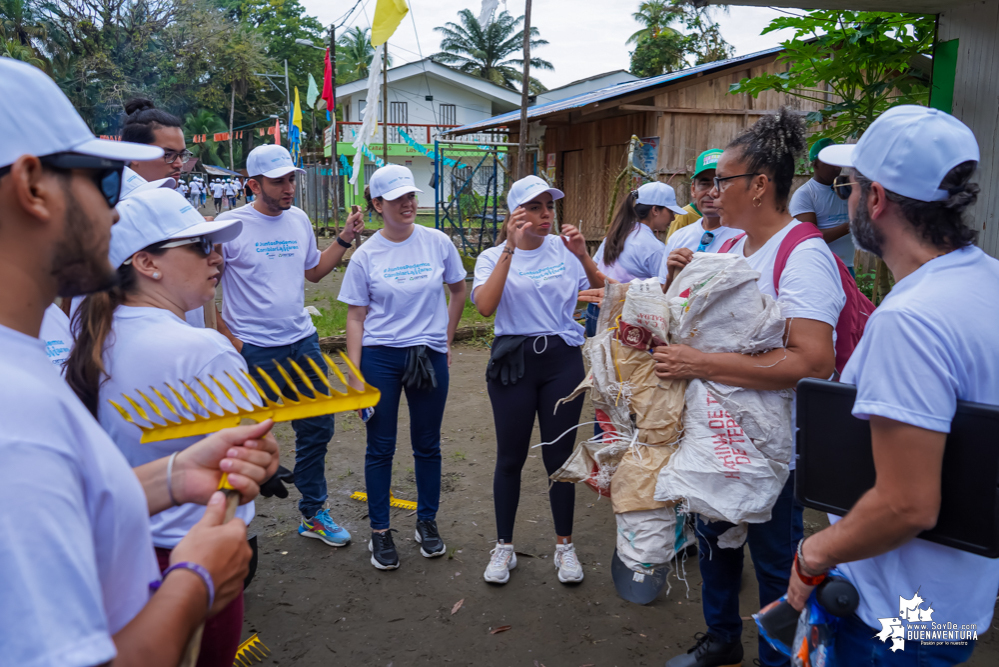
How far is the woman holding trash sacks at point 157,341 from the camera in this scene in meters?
1.76

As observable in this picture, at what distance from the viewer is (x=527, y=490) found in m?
4.88

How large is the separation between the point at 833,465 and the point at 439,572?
8.90ft

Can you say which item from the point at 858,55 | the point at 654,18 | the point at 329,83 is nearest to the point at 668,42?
the point at 654,18

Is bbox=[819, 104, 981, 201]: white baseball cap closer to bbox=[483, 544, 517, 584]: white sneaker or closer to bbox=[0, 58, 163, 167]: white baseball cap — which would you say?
bbox=[0, 58, 163, 167]: white baseball cap

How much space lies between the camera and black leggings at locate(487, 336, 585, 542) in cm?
358

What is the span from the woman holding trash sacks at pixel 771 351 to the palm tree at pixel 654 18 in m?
27.6

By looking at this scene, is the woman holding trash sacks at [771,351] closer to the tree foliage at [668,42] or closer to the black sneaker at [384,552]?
the black sneaker at [384,552]

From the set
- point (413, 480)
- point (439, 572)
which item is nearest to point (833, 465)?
point (439, 572)

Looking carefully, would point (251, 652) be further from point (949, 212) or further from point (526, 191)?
point (949, 212)

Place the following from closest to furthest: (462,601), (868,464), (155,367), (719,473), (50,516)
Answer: (50,516) < (868,464) < (155,367) < (719,473) < (462,601)

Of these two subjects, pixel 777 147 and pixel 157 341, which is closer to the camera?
pixel 157 341

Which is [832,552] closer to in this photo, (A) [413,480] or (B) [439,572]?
(B) [439,572]

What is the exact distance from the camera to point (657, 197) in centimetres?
534

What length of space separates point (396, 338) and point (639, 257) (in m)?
2.25
